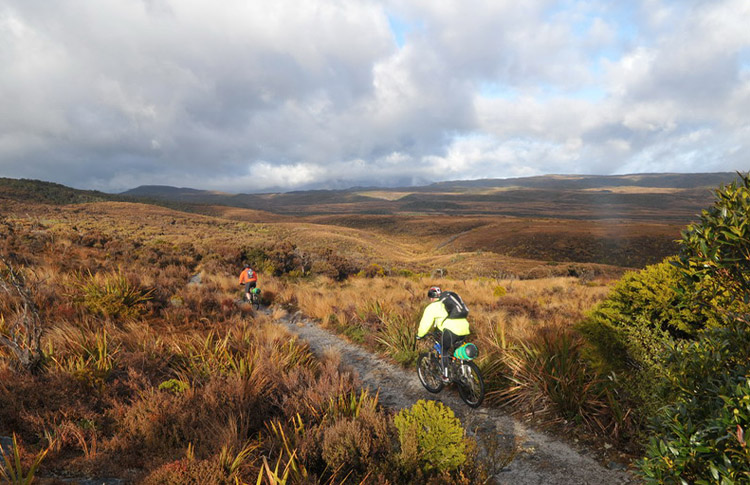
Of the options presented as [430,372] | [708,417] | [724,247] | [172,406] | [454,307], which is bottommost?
[430,372]

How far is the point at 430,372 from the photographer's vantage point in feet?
19.5

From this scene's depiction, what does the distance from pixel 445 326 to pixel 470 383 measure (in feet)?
3.28

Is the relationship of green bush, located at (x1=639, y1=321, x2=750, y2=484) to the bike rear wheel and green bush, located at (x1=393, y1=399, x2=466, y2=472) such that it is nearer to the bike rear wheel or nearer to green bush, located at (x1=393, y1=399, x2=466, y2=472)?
green bush, located at (x1=393, y1=399, x2=466, y2=472)

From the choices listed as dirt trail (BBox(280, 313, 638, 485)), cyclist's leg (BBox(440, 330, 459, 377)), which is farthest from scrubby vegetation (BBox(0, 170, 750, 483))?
cyclist's leg (BBox(440, 330, 459, 377))

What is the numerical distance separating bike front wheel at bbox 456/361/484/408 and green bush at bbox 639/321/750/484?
103 inches

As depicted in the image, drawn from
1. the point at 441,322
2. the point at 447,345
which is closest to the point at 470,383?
the point at 447,345

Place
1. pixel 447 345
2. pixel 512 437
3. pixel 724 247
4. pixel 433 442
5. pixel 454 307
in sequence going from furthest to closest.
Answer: pixel 447 345 < pixel 454 307 < pixel 512 437 < pixel 433 442 < pixel 724 247

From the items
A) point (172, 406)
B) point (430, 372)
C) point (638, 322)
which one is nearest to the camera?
point (172, 406)

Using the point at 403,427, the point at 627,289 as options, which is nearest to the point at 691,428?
the point at 403,427

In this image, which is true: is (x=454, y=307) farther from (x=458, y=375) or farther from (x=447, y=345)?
(x=458, y=375)

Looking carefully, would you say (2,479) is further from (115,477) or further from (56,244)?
(56,244)

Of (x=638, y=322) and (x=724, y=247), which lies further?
(x=638, y=322)

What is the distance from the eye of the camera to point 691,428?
201 centimetres

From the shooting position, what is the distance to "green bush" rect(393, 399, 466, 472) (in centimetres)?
297
